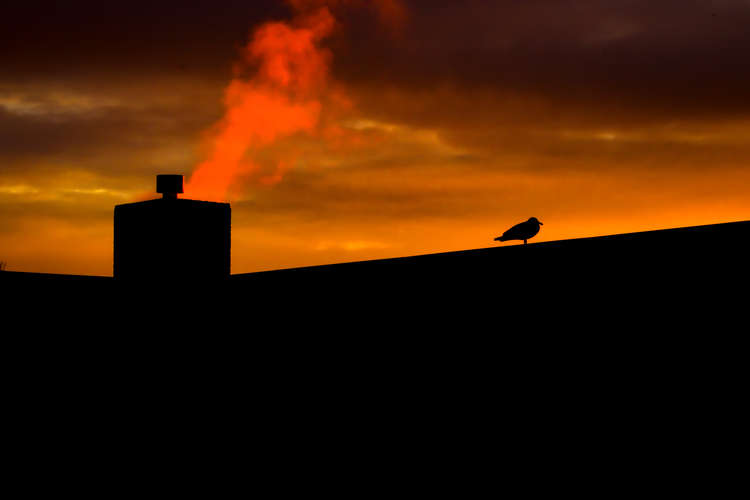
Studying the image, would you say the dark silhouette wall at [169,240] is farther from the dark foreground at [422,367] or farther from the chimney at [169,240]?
the dark foreground at [422,367]

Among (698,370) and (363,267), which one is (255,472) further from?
(698,370)

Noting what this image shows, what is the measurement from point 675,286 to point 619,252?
1.28 ft

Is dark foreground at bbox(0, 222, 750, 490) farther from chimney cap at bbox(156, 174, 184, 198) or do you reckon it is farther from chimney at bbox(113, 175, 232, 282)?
chimney cap at bbox(156, 174, 184, 198)

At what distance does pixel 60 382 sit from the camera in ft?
27.7

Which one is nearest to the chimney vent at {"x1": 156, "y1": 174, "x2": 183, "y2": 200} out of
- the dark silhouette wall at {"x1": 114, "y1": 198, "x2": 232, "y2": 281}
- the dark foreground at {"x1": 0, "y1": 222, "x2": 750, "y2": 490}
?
the dark silhouette wall at {"x1": 114, "y1": 198, "x2": 232, "y2": 281}

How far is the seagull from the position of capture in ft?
43.6

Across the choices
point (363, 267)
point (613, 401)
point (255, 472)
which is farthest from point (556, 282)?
point (255, 472)

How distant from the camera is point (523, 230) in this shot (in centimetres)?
1337

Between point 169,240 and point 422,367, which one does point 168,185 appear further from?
point 422,367

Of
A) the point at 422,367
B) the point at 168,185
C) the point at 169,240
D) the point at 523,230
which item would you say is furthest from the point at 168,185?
the point at 422,367

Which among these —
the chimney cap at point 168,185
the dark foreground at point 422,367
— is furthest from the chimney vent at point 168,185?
the dark foreground at point 422,367

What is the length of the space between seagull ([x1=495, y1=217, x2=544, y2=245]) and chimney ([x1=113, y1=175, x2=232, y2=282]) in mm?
4065

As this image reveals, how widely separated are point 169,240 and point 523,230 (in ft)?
16.0

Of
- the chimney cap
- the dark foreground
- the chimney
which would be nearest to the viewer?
the dark foreground
